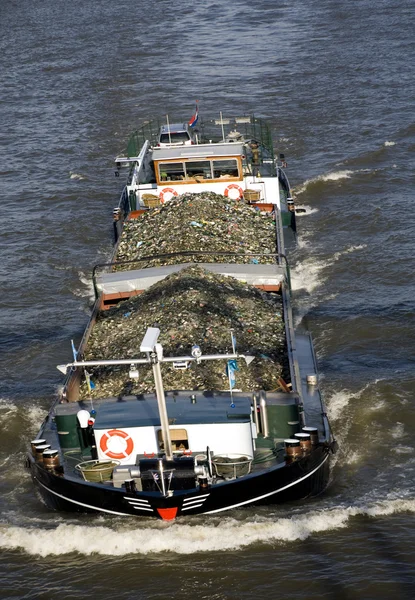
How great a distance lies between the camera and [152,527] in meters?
16.9

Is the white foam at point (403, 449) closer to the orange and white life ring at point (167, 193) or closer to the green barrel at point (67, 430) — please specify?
the green barrel at point (67, 430)

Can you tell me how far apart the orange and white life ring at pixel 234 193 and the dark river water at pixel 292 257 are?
8.98ft

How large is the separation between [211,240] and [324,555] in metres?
10.2

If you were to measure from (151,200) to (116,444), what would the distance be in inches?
547

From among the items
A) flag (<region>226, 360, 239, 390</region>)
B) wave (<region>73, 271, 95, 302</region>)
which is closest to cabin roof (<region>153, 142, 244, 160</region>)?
wave (<region>73, 271, 95, 302</region>)

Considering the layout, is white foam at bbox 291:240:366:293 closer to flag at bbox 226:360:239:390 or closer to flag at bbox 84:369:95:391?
flag at bbox 226:360:239:390

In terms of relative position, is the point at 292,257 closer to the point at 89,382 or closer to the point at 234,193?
the point at 234,193

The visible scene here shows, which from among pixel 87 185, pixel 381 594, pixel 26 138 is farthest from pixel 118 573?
pixel 26 138

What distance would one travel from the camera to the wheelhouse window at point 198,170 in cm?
2939

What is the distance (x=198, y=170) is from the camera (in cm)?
2958

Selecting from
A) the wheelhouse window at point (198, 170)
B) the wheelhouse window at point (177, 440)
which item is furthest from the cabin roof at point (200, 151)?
the wheelhouse window at point (177, 440)

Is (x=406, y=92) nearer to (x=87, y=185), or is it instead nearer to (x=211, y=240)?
(x=87, y=185)

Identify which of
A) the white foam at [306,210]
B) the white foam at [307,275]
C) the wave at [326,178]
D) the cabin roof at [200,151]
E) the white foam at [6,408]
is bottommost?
the white foam at [307,275]

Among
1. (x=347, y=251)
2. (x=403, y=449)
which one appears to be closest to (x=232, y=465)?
(x=403, y=449)
